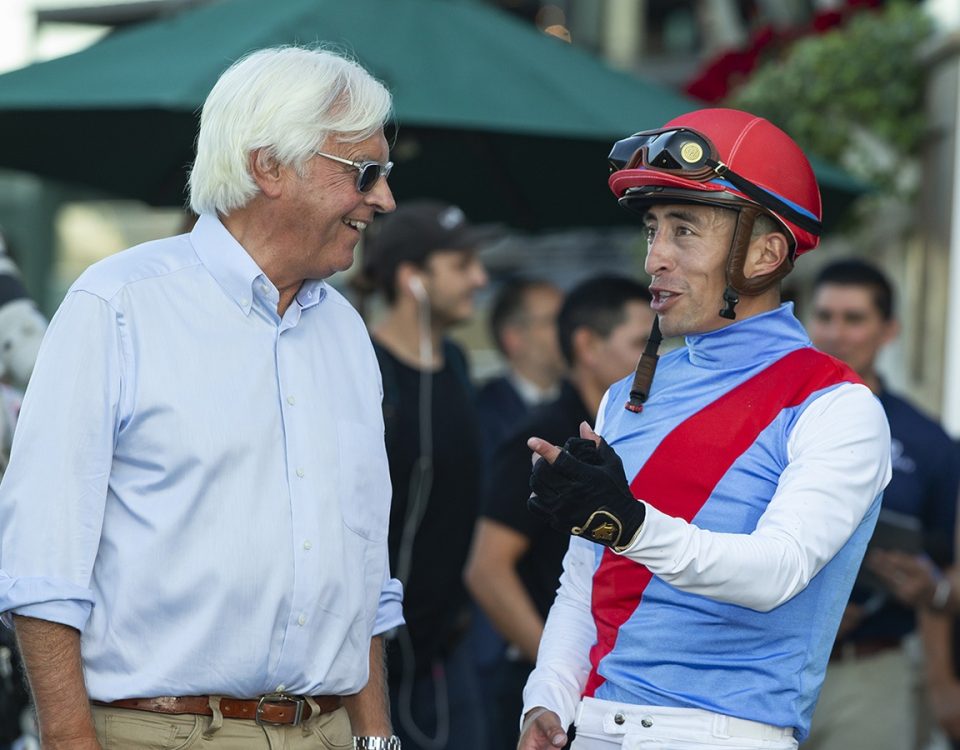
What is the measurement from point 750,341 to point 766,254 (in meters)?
0.19

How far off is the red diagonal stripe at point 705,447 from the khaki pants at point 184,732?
0.66 metres

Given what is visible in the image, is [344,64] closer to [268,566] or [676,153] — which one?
[676,153]

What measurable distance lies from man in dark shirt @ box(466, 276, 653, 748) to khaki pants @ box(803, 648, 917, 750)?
3.73 feet

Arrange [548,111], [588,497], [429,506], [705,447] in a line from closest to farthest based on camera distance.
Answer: [588,497], [705,447], [429,506], [548,111]

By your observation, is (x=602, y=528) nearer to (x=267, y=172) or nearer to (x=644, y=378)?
(x=644, y=378)

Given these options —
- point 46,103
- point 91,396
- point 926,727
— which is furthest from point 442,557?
point 926,727

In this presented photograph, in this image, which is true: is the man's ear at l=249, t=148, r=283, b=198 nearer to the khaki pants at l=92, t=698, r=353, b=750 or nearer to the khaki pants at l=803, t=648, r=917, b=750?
the khaki pants at l=92, t=698, r=353, b=750

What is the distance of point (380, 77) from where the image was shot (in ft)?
18.9

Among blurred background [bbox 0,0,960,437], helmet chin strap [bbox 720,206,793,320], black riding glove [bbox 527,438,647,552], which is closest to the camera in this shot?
black riding glove [bbox 527,438,647,552]

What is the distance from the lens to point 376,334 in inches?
214

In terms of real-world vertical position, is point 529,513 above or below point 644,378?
below

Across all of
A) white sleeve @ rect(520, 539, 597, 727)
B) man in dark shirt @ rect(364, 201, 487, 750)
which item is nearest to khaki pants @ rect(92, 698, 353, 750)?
white sleeve @ rect(520, 539, 597, 727)

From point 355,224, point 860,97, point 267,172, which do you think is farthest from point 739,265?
point 860,97

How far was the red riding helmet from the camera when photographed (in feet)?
10.0
